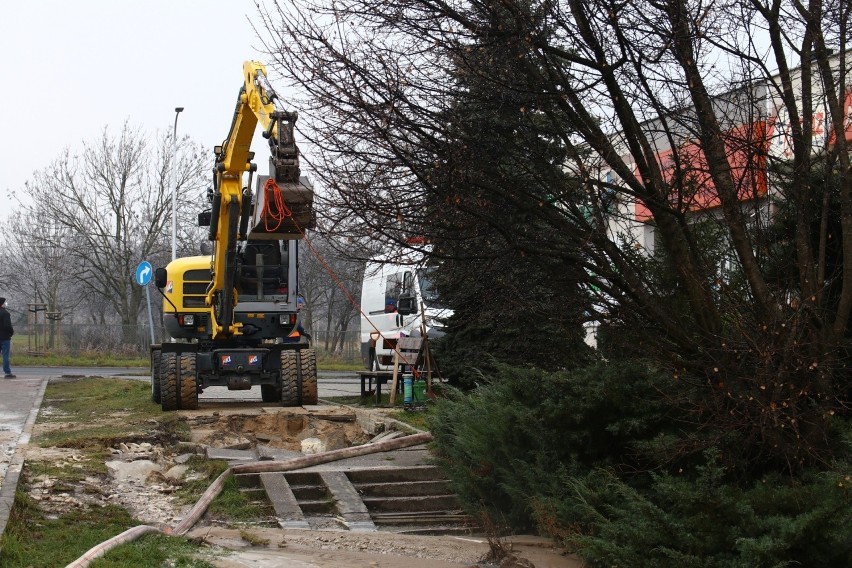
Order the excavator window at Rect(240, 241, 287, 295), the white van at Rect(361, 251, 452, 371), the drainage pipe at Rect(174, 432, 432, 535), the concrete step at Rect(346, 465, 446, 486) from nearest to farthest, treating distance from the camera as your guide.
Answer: the drainage pipe at Rect(174, 432, 432, 535) < the concrete step at Rect(346, 465, 446, 486) < the white van at Rect(361, 251, 452, 371) < the excavator window at Rect(240, 241, 287, 295)

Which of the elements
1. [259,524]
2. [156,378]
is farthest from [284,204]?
[156,378]

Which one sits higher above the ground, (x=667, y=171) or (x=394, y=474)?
(x=667, y=171)

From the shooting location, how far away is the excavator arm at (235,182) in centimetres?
1171

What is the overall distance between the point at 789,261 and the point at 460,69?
2672mm

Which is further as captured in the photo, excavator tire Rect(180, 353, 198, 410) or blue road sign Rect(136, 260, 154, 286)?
blue road sign Rect(136, 260, 154, 286)

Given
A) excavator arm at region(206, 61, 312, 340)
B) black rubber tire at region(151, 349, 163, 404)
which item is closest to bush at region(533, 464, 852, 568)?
excavator arm at region(206, 61, 312, 340)

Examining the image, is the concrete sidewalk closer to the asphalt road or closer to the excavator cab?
the asphalt road

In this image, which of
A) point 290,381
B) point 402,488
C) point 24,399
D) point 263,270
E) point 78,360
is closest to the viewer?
point 402,488

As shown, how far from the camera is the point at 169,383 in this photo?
55.3 feet

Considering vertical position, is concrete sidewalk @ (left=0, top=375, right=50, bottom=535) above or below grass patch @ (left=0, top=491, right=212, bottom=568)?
above

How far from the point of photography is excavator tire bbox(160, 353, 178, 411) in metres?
16.8

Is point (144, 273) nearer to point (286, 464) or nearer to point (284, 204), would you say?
point (284, 204)

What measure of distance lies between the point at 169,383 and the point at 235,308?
1806 millimetres

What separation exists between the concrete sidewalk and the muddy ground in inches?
10.4
